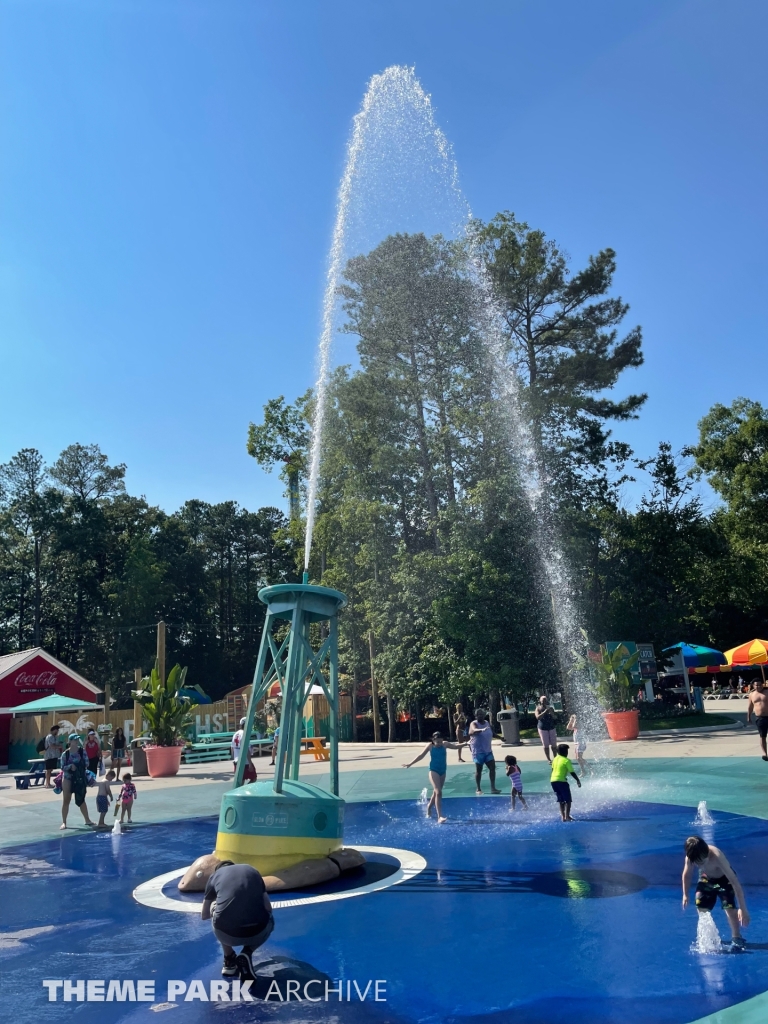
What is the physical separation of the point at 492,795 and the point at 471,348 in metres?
19.5

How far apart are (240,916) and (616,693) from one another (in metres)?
19.3

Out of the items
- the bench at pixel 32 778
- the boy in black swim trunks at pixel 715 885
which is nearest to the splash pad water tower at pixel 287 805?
the boy in black swim trunks at pixel 715 885

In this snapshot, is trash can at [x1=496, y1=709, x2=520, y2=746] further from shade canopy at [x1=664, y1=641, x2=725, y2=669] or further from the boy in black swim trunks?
the boy in black swim trunks

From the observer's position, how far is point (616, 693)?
23.0m

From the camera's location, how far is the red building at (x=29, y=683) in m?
31.8

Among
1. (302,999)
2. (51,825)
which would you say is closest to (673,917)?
(302,999)

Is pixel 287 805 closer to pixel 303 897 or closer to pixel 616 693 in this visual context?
pixel 303 897

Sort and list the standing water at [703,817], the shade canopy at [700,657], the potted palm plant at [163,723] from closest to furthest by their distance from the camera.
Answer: the standing water at [703,817]
the potted palm plant at [163,723]
the shade canopy at [700,657]

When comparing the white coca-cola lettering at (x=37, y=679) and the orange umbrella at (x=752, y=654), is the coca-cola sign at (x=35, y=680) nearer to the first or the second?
the white coca-cola lettering at (x=37, y=679)

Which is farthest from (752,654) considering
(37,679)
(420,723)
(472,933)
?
(37,679)

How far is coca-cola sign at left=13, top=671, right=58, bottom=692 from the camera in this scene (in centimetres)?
3284

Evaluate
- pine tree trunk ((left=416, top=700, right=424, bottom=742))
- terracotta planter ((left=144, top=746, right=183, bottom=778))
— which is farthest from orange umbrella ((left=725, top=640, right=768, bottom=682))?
terracotta planter ((left=144, top=746, right=183, bottom=778))

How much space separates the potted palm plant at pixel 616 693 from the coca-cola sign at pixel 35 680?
78.2 ft

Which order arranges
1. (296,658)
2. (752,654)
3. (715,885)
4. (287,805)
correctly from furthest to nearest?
(752,654), (296,658), (287,805), (715,885)
